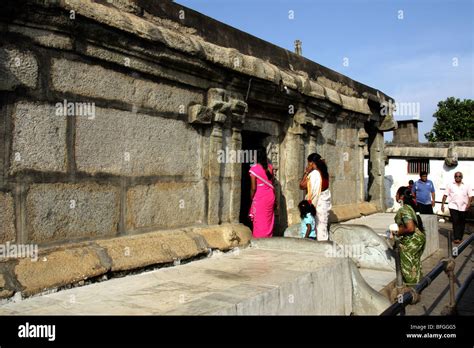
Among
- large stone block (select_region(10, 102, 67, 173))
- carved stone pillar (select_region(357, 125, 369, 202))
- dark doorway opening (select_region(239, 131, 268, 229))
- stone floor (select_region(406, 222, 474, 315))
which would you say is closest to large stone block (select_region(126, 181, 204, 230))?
large stone block (select_region(10, 102, 67, 173))

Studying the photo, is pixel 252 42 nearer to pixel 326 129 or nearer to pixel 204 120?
pixel 204 120

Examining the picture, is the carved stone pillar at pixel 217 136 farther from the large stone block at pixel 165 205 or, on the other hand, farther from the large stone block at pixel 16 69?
the large stone block at pixel 16 69

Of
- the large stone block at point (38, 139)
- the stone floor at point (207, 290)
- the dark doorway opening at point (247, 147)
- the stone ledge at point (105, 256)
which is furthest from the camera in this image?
the dark doorway opening at point (247, 147)

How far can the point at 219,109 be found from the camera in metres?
4.88

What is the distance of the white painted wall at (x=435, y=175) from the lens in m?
16.4

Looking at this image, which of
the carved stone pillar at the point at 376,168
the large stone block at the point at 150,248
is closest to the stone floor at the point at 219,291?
the large stone block at the point at 150,248

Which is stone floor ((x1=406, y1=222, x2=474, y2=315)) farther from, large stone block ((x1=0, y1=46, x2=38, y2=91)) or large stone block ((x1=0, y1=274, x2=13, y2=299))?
large stone block ((x1=0, y1=46, x2=38, y2=91))

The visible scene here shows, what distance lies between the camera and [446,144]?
17.6 metres

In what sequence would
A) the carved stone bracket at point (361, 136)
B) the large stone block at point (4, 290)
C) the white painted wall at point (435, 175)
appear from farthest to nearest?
the white painted wall at point (435, 175) → the carved stone bracket at point (361, 136) → the large stone block at point (4, 290)

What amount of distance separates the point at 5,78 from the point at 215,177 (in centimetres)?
245

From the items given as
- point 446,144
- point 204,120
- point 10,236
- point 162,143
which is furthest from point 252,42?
point 446,144

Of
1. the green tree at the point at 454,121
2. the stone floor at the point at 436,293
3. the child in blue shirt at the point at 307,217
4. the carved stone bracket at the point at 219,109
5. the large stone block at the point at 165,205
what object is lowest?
the stone floor at the point at 436,293

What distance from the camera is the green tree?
2992 cm

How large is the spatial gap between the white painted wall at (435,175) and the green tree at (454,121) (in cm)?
1403
